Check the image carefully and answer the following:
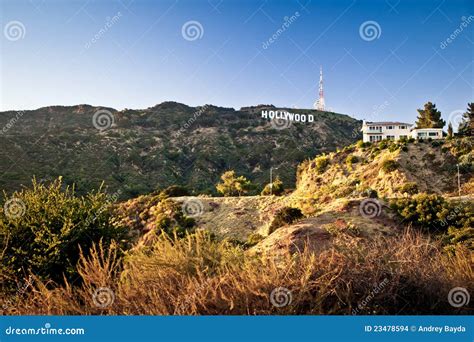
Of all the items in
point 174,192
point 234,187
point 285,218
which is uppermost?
point 234,187

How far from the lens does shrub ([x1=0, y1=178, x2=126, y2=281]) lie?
12.0m

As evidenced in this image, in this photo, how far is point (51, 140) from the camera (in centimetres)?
9331

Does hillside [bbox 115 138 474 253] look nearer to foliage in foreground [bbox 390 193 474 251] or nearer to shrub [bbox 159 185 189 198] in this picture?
shrub [bbox 159 185 189 198]

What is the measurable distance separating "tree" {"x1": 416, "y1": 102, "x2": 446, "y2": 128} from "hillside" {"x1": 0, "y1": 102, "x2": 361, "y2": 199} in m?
27.4

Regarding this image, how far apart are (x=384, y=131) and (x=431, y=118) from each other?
8.80 metres

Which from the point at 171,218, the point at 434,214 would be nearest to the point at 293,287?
the point at 434,214

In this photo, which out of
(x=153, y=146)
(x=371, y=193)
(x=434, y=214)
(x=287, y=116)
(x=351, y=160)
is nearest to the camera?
(x=434, y=214)

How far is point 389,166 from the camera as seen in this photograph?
46.6 metres

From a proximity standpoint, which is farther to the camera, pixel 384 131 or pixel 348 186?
pixel 384 131

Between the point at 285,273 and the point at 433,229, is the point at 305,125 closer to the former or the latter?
the point at 433,229

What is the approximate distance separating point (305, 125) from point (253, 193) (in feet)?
236

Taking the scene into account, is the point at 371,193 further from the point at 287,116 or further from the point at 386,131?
the point at 287,116

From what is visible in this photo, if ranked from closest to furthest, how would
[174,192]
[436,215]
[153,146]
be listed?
[436,215], [174,192], [153,146]

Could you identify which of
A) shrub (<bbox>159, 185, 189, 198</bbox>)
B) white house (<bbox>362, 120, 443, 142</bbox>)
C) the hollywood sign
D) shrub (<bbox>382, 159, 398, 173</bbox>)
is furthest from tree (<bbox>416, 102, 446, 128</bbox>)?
the hollywood sign
